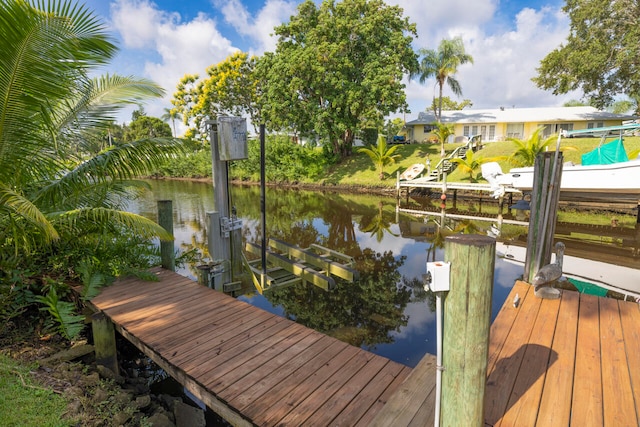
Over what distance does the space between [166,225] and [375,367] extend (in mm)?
4160

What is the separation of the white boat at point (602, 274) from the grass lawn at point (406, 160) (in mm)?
11830

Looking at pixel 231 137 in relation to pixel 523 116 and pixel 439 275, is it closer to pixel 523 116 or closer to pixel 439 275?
pixel 439 275

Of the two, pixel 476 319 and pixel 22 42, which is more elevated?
pixel 22 42

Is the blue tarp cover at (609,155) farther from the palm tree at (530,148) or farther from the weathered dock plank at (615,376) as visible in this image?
the weathered dock plank at (615,376)

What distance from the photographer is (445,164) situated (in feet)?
68.5

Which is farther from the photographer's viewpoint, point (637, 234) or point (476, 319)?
point (637, 234)

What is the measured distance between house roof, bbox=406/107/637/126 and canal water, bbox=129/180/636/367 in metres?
16.6

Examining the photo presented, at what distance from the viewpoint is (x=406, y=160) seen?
24.0 m

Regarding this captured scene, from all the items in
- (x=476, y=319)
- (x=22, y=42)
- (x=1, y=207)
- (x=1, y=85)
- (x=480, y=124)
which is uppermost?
(x=480, y=124)

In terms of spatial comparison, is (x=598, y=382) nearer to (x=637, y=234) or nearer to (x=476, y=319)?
(x=476, y=319)

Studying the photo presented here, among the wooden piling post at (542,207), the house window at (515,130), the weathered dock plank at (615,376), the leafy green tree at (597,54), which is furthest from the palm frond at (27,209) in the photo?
the house window at (515,130)

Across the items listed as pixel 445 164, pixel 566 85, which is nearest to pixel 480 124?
pixel 566 85

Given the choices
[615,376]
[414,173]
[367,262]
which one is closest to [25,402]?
[615,376]

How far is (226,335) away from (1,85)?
10.9ft
